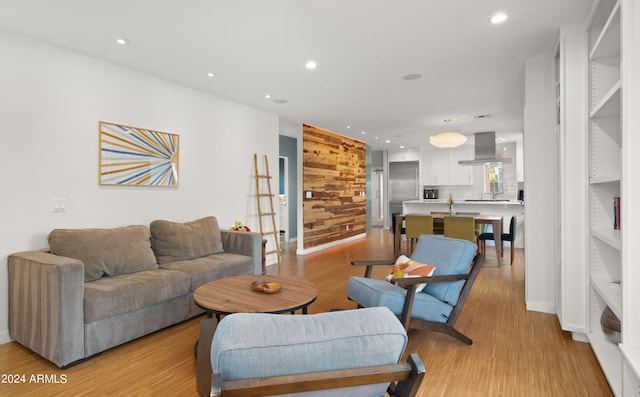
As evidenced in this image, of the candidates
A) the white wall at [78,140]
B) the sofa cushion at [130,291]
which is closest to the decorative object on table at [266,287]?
the sofa cushion at [130,291]

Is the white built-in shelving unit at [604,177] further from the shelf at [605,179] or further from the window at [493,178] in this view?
the window at [493,178]

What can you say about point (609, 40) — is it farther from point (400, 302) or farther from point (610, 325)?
point (400, 302)

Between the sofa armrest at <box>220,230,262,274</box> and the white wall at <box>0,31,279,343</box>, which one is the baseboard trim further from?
the sofa armrest at <box>220,230,262,274</box>

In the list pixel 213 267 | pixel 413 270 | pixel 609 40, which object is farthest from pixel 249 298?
pixel 609 40

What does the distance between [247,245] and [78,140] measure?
2010 mm

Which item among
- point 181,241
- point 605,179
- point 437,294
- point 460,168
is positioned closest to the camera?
point 605,179

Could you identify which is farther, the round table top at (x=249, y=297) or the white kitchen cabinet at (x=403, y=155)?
the white kitchen cabinet at (x=403, y=155)

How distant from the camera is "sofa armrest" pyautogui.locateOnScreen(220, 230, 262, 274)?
13.5ft

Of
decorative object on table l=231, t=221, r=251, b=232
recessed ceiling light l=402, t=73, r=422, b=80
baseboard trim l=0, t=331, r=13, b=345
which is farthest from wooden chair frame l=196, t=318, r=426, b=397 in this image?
decorative object on table l=231, t=221, r=251, b=232

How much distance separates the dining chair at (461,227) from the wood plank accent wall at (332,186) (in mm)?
2612

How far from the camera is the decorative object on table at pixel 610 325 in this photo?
2.40 m

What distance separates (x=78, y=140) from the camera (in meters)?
Result: 3.31

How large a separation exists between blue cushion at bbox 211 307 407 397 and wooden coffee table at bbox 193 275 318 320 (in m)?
1.28

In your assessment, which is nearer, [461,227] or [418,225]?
[461,227]
